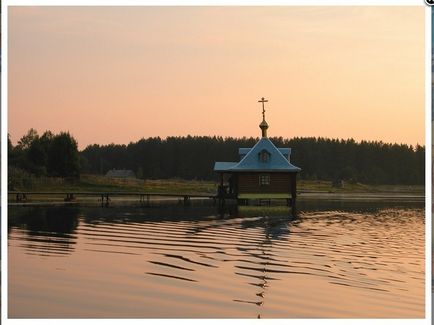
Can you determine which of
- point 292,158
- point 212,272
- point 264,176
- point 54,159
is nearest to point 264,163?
point 264,176

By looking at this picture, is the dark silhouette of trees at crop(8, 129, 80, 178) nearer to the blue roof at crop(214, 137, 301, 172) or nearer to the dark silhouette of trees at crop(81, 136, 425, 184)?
the blue roof at crop(214, 137, 301, 172)

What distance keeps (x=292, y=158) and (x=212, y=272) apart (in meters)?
110

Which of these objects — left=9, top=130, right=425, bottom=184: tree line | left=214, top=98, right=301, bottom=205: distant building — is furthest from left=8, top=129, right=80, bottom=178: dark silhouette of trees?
left=9, top=130, right=425, bottom=184: tree line

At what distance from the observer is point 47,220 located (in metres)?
28.3

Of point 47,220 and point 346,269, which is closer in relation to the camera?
point 346,269

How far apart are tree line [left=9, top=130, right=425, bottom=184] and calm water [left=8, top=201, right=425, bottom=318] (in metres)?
90.1

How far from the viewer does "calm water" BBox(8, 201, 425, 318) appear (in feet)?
35.5

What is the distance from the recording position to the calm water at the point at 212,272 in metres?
10.8

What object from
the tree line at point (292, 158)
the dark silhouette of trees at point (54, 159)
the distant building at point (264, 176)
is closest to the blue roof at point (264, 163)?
the distant building at point (264, 176)

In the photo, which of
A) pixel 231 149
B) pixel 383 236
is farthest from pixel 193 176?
pixel 383 236

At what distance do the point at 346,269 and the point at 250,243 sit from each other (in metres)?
5.13

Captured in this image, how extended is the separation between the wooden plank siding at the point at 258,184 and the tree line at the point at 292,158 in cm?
6785

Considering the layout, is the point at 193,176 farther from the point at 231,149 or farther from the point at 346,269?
the point at 346,269

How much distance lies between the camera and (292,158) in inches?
4838
